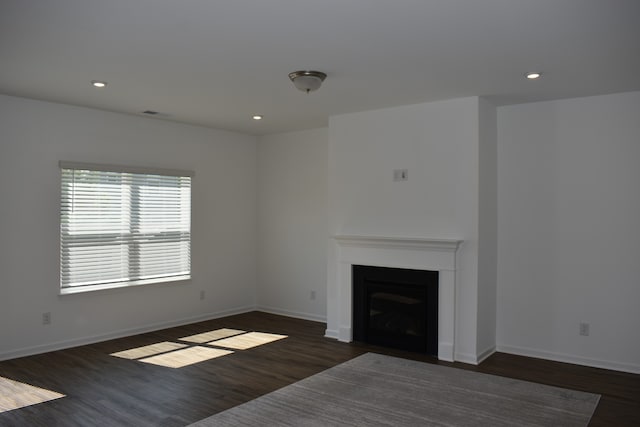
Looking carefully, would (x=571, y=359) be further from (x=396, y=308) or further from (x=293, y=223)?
(x=293, y=223)

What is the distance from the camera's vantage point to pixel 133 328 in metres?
5.69

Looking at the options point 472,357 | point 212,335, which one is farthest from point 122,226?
point 472,357

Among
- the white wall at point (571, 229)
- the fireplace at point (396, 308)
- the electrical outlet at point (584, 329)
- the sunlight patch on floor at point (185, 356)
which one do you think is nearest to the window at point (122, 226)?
the sunlight patch on floor at point (185, 356)

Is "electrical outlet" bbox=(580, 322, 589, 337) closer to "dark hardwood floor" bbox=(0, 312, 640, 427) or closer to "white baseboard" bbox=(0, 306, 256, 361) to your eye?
"dark hardwood floor" bbox=(0, 312, 640, 427)

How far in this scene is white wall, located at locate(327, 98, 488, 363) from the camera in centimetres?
474

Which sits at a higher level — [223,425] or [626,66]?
[626,66]

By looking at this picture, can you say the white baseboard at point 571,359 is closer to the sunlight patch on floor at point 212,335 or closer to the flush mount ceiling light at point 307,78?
the sunlight patch on floor at point 212,335

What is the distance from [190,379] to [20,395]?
1228 millimetres

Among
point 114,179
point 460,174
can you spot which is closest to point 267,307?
point 114,179

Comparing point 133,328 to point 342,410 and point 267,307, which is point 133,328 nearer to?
point 267,307

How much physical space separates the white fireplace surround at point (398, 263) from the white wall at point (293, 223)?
2.98 feet

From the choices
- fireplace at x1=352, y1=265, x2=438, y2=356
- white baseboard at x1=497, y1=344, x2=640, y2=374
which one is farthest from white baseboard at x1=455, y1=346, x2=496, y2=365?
white baseboard at x1=497, y1=344, x2=640, y2=374

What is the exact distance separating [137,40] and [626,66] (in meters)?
3.39

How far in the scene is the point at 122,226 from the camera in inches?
220
